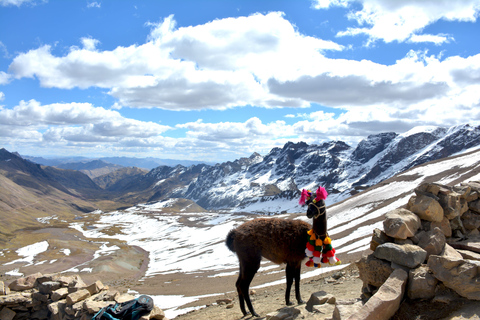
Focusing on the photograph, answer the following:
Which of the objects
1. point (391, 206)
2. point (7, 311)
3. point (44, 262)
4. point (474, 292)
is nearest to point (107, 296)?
point (7, 311)

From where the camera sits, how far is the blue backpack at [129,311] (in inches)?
446

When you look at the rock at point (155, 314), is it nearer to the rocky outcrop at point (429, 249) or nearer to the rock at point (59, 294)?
the rock at point (59, 294)

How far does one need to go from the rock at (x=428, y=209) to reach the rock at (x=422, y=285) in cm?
229

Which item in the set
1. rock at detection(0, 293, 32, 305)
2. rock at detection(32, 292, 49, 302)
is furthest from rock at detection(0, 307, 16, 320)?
rock at detection(32, 292, 49, 302)

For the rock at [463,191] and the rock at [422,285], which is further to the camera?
the rock at [463,191]

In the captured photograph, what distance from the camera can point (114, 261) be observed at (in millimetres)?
81500

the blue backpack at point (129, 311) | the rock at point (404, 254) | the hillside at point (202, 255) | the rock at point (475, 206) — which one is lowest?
the hillside at point (202, 255)

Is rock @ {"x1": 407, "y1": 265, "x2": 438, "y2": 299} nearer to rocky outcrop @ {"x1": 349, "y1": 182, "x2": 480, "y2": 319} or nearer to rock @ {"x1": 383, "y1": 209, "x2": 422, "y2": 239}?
rocky outcrop @ {"x1": 349, "y1": 182, "x2": 480, "y2": 319}

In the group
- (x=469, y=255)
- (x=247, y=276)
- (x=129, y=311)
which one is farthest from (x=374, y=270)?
(x=129, y=311)

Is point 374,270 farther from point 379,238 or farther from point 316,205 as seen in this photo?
point 316,205

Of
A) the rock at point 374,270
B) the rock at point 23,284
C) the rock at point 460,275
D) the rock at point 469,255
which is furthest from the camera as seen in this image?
the rock at point 23,284

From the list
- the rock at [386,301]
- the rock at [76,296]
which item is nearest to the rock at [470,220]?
the rock at [386,301]

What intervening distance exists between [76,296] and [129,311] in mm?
5019

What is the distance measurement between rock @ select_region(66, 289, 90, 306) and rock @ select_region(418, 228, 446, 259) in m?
14.9
